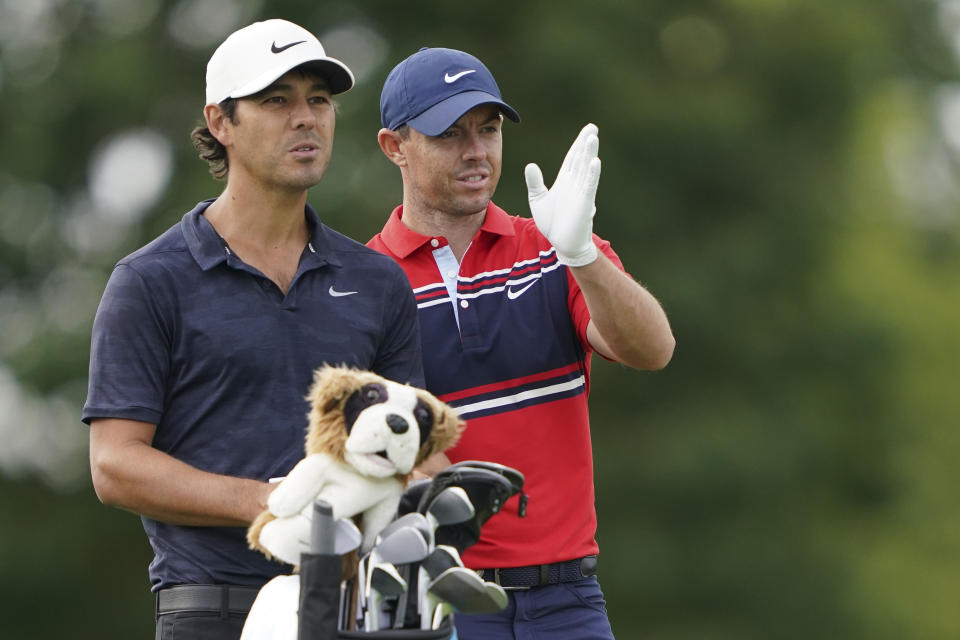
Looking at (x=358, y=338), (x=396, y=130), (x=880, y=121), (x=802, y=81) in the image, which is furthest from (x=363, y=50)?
(x=358, y=338)

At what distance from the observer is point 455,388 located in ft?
13.9

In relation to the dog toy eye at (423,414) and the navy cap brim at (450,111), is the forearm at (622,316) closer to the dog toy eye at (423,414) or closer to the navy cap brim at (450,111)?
the navy cap brim at (450,111)

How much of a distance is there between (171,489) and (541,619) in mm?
1183

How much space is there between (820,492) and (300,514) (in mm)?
11268

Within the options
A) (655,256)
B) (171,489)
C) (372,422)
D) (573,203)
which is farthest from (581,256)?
(655,256)

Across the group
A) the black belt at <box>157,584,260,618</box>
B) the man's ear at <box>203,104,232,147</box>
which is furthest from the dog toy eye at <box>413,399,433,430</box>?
the man's ear at <box>203,104,232,147</box>

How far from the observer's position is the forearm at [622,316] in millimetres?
3988

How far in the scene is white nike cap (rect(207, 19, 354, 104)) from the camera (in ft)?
12.3

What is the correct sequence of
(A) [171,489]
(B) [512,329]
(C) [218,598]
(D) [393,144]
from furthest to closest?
(D) [393,144] < (B) [512,329] < (C) [218,598] < (A) [171,489]

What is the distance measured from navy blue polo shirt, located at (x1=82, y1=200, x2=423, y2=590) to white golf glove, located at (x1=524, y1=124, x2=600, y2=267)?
0.58m

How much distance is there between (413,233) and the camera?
4469 millimetres

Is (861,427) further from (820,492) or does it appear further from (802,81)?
(802,81)

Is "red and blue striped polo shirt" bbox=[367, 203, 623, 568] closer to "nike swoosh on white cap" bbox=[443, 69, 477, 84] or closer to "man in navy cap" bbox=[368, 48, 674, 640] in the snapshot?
"man in navy cap" bbox=[368, 48, 674, 640]

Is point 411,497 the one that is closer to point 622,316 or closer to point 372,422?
point 372,422
